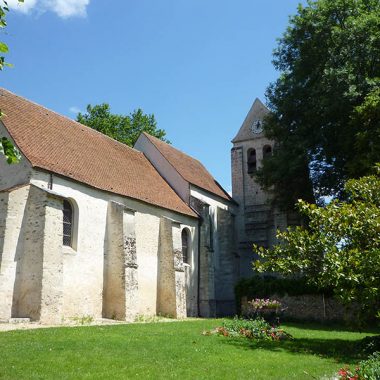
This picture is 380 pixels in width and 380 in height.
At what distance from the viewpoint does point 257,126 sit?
34.4 m

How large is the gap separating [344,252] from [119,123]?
2842 centimetres

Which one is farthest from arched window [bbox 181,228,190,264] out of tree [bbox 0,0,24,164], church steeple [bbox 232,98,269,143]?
tree [bbox 0,0,24,164]

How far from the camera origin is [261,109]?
1364 inches

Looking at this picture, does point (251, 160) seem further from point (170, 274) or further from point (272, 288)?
point (170, 274)

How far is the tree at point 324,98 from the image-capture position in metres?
21.3

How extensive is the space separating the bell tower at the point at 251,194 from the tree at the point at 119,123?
8524 millimetres

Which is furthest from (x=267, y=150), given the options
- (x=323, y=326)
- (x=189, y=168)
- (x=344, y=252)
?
(x=344, y=252)

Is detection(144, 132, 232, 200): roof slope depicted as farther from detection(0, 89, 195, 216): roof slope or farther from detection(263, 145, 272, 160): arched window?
detection(263, 145, 272, 160): arched window

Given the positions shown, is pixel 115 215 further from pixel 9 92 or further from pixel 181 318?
pixel 9 92

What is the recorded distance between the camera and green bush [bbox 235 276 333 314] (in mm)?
21625

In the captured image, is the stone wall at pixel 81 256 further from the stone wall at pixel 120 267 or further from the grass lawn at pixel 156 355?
the grass lawn at pixel 156 355

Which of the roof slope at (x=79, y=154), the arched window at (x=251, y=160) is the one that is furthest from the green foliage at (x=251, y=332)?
the arched window at (x=251, y=160)

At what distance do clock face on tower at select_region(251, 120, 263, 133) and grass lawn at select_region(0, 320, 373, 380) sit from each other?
22.1 metres

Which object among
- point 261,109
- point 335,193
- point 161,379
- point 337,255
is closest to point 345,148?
point 335,193
